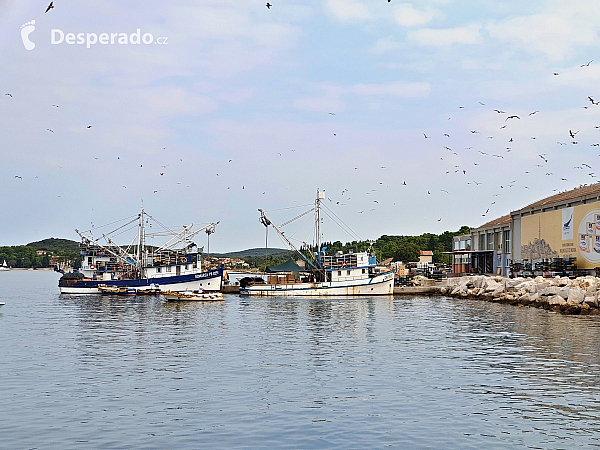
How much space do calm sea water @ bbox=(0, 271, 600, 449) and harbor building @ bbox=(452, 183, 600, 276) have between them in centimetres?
2311

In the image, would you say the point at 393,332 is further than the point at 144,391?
Yes

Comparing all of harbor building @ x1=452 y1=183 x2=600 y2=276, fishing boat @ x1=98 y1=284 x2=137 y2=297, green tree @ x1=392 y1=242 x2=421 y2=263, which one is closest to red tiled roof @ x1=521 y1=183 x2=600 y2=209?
harbor building @ x1=452 y1=183 x2=600 y2=276

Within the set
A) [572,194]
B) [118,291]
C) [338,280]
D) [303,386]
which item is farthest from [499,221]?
[303,386]

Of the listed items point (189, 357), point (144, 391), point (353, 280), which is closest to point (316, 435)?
point (144, 391)

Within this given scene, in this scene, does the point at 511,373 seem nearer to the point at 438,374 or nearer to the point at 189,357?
the point at 438,374

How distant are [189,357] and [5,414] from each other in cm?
1009

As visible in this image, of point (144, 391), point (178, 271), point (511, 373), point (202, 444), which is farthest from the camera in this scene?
point (178, 271)

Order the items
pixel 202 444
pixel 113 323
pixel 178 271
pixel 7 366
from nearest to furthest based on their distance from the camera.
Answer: pixel 202 444
pixel 7 366
pixel 113 323
pixel 178 271

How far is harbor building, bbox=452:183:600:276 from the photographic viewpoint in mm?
58734

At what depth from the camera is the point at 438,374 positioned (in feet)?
72.4

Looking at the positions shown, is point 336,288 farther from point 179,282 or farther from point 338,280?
point 179,282

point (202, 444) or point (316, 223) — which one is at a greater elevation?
point (316, 223)

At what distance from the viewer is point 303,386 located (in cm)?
2019

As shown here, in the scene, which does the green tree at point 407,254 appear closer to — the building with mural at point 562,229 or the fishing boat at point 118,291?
the building with mural at point 562,229
